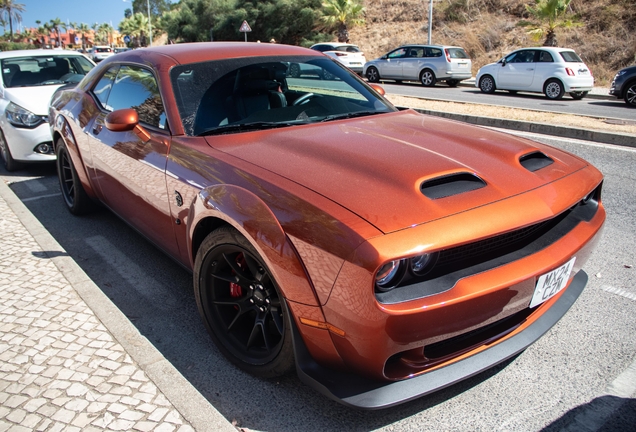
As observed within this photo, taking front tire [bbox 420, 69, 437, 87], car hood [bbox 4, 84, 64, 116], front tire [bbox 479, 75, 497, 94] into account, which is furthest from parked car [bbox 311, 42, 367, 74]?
car hood [bbox 4, 84, 64, 116]

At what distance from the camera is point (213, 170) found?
2.71 metres

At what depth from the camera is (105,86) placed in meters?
4.38

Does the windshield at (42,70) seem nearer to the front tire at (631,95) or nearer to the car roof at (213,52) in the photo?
the car roof at (213,52)

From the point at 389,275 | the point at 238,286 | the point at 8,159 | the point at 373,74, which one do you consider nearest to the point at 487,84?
the point at 373,74

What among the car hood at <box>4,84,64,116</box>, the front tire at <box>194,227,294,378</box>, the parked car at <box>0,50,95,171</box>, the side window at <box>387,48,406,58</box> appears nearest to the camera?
the front tire at <box>194,227,294,378</box>

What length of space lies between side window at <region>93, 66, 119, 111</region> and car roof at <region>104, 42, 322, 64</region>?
0.25m

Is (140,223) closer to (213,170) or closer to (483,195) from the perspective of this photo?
(213,170)

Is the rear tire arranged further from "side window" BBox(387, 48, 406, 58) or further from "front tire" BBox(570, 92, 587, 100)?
"side window" BBox(387, 48, 406, 58)

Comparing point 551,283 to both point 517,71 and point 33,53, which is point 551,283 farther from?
point 517,71

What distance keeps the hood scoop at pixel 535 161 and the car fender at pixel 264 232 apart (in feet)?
4.40

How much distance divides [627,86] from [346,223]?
1501 centimetres

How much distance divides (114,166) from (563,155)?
3021mm

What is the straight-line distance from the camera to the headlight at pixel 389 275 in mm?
2004

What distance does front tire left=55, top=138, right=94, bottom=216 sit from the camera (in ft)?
16.2
